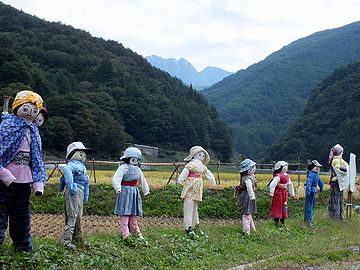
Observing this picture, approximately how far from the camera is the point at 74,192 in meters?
7.45

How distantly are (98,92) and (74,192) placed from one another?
66.8 metres

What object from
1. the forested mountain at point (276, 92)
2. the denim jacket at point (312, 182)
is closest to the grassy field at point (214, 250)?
the denim jacket at point (312, 182)

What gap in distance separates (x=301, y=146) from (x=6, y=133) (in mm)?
69781

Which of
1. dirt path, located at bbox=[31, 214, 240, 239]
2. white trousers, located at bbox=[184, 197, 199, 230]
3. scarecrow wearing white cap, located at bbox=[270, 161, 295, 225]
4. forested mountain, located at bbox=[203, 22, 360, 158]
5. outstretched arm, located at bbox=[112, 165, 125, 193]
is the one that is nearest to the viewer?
outstretched arm, located at bbox=[112, 165, 125, 193]

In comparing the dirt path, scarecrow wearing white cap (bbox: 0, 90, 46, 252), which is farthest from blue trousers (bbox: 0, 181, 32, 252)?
the dirt path

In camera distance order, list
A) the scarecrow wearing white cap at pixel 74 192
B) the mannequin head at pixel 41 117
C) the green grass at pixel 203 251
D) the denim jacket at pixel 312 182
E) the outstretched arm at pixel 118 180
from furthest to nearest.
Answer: the denim jacket at pixel 312 182
the outstretched arm at pixel 118 180
the scarecrow wearing white cap at pixel 74 192
the mannequin head at pixel 41 117
the green grass at pixel 203 251

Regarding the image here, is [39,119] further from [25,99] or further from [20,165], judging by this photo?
[20,165]

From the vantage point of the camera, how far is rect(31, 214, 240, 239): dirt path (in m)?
11.9

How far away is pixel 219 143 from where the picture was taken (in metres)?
86.1

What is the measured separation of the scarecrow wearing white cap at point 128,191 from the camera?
8.56m

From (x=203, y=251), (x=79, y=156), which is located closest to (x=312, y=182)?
(x=203, y=251)

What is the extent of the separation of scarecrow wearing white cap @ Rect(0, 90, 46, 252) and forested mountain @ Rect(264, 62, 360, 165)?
6273 cm

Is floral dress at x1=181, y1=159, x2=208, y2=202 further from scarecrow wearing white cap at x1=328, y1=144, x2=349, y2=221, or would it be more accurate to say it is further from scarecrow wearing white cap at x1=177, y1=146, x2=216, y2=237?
scarecrow wearing white cap at x1=328, y1=144, x2=349, y2=221

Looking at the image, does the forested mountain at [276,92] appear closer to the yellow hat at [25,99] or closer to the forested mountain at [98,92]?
the forested mountain at [98,92]
